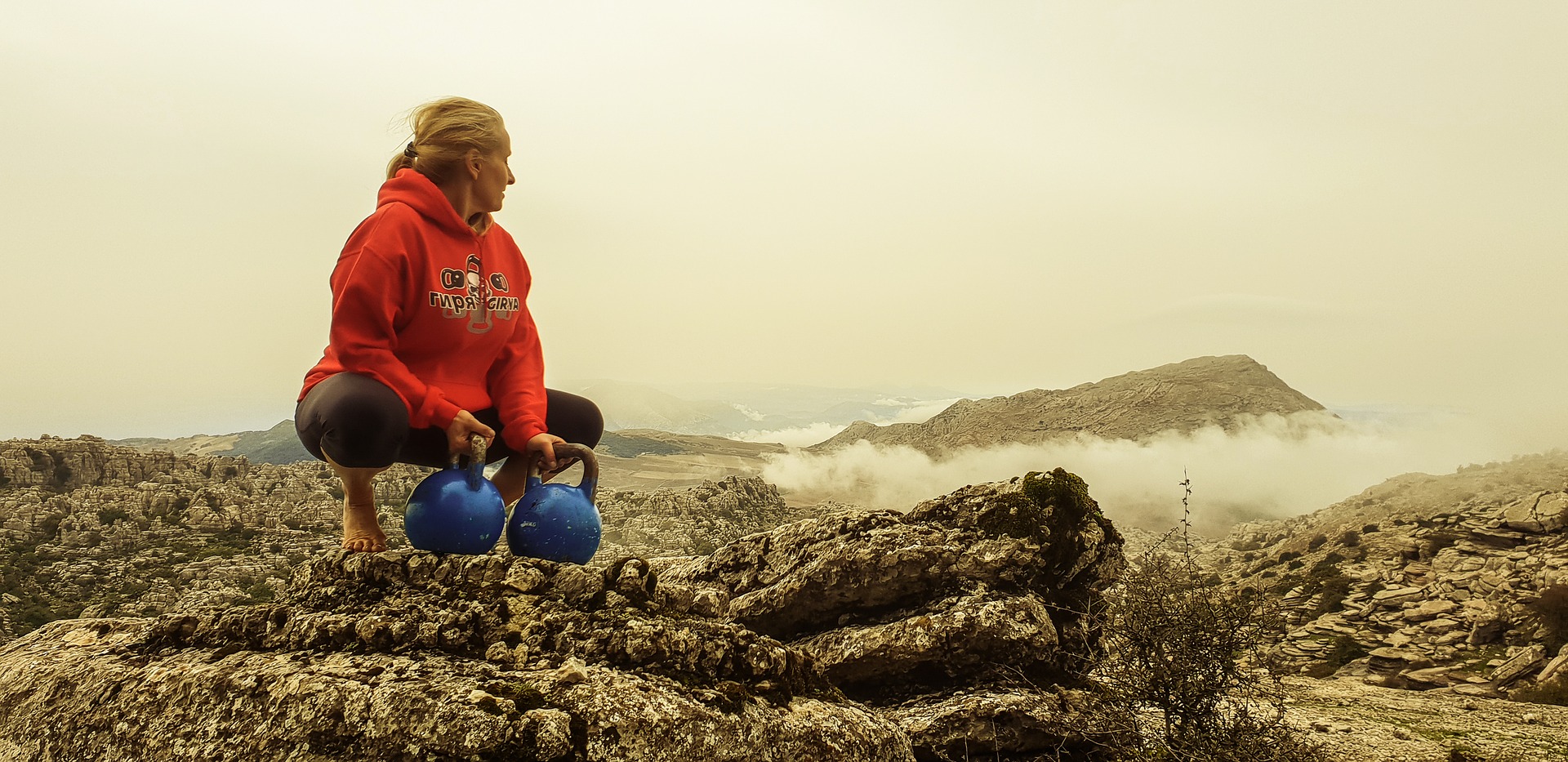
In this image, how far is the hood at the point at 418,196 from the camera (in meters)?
5.12

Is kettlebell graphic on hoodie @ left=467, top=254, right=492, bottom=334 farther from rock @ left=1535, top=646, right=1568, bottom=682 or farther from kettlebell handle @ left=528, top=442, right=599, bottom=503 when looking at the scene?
rock @ left=1535, top=646, right=1568, bottom=682

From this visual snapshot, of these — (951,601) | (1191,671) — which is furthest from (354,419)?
(1191,671)

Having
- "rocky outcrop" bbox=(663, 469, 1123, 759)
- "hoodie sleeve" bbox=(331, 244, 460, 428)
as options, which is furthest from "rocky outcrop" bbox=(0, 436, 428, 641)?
"hoodie sleeve" bbox=(331, 244, 460, 428)

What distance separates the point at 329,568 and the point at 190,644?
889 millimetres

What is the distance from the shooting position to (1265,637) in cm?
810

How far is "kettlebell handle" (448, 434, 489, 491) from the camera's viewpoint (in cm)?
506

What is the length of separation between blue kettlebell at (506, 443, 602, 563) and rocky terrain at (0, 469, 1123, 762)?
0.21m

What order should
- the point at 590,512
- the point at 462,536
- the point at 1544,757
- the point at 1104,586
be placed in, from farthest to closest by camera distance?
the point at 1544,757, the point at 1104,586, the point at 590,512, the point at 462,536

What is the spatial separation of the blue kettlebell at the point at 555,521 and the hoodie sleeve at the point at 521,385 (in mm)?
279

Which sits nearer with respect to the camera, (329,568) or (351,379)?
(351,379)

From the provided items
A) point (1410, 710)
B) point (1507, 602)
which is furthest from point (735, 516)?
point (1410, 710)

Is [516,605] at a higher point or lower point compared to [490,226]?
lower

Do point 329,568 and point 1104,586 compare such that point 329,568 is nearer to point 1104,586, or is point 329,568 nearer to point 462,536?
point 462,536

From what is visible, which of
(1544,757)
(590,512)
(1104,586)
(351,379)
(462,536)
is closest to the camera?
(351,379)
